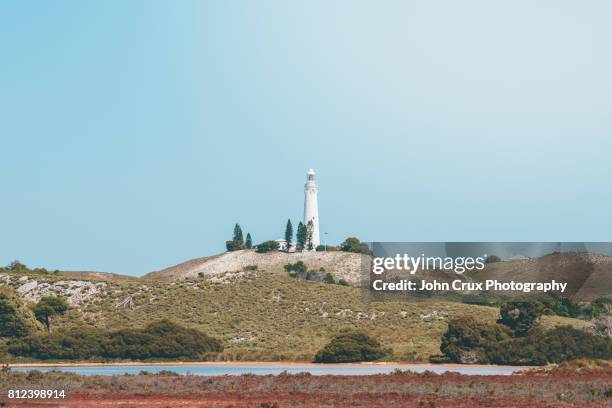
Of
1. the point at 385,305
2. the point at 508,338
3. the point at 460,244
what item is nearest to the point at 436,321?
the point at 385,305

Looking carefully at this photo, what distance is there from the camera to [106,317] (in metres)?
91.2

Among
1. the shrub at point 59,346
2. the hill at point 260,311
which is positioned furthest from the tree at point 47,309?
the shrub at point 59,346

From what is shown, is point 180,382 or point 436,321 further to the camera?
point 436,321

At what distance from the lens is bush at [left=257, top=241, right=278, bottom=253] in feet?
471

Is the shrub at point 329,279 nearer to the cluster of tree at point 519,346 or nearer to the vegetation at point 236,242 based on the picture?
the vegetation at point 236,242

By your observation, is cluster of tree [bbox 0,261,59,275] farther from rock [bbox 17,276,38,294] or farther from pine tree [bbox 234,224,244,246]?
pine tree [bbox 234,224,244,246]

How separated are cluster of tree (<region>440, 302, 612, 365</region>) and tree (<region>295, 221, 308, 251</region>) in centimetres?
7306

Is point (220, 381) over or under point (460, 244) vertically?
under

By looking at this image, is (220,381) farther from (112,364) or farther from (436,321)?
(436,321)

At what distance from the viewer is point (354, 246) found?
146 m

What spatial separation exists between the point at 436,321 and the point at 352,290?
57.6 ft

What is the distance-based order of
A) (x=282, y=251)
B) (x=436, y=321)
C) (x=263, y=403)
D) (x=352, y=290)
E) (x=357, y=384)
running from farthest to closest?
(x=282, y=251) < (x=352, y=290) < (x=436, y=321) < (x=357, y=384) < (x=263, y=403)

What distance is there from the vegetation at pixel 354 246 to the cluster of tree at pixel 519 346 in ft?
241

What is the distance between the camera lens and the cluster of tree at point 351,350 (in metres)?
Result: 68.1
